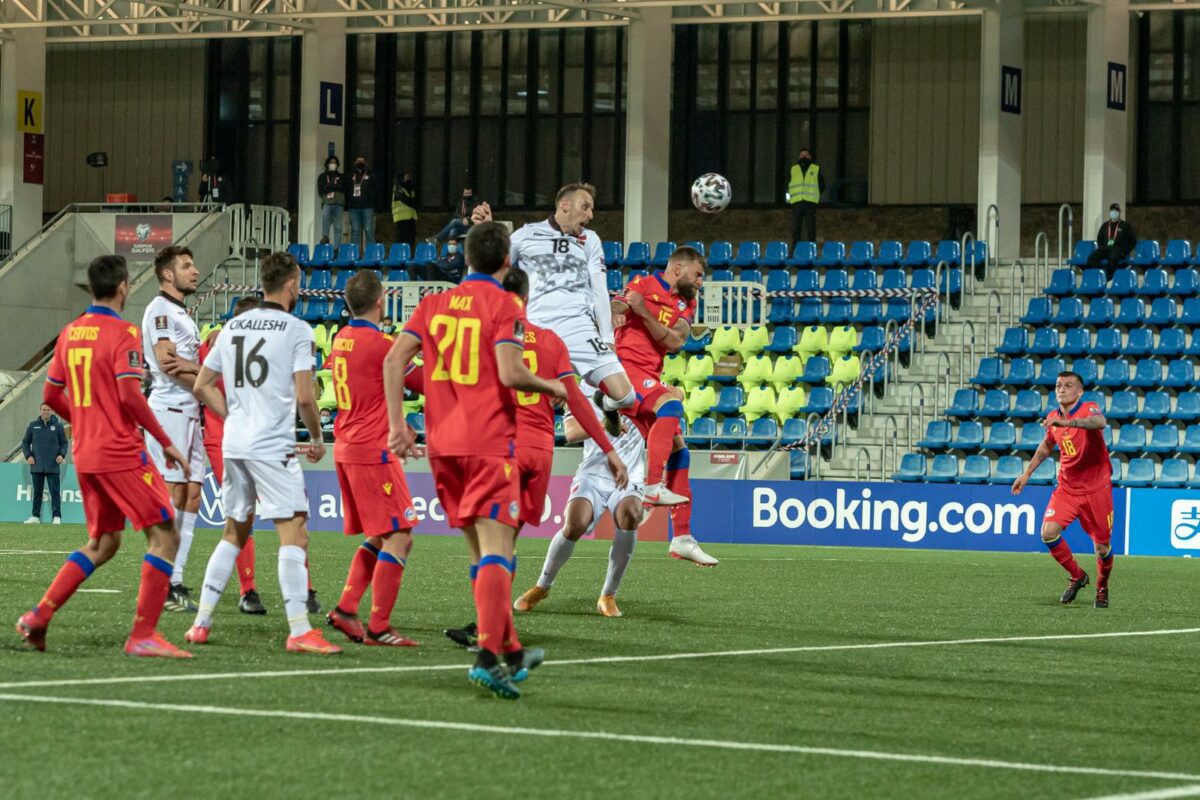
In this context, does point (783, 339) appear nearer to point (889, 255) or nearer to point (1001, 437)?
point (889, 255)

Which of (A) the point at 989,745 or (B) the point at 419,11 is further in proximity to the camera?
(B) the point at 419,11

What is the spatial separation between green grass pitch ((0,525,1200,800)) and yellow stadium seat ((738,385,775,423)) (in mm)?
15086

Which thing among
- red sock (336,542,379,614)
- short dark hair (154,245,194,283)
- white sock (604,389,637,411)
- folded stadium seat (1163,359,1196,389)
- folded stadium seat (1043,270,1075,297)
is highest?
folded stadium seat (1043,270,1075,297)

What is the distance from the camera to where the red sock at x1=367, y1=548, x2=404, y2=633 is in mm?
9531

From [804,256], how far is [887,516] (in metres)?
8.03

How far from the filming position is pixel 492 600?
24.9ft

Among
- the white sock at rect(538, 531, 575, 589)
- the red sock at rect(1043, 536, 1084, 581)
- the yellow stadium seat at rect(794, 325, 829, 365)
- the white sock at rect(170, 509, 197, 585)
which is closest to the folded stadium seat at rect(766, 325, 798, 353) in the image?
Answer: the yellow stadium seat at rect(794, 325, 829, 365)

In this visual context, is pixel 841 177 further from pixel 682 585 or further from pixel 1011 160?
pixel 682 585

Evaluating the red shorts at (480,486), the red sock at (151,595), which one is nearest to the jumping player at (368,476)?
the red sock at (151,595)

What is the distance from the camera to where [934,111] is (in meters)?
37.6

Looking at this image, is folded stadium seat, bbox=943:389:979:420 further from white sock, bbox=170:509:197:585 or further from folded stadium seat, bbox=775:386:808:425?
white sock, bbox=170:509:197:585

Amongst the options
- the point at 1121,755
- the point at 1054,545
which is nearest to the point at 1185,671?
the point at 1121,755

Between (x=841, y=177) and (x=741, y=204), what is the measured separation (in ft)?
7.03

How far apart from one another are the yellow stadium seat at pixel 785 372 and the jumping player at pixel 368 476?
19.3m
